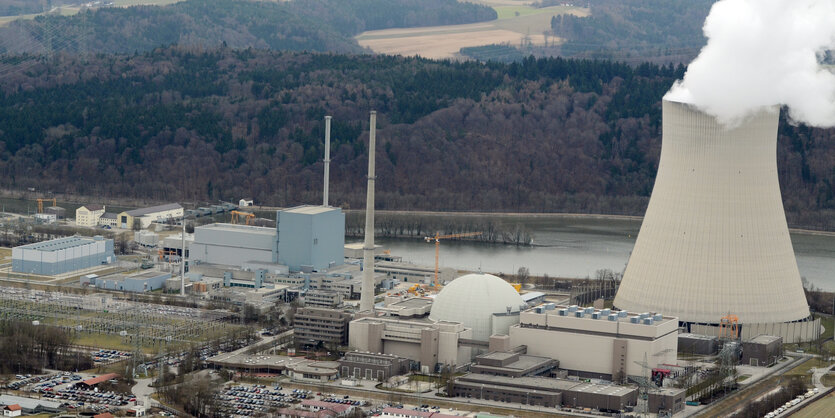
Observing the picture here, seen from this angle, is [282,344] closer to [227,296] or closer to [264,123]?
[227,296]

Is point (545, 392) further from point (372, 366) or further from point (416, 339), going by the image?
point (416, 339)

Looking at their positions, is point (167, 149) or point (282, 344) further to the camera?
point (167, 149)

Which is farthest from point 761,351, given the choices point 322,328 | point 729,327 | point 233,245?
point 233,245

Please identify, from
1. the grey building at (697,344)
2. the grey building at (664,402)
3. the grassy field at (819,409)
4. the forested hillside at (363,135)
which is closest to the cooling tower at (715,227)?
the grey building at (697,344)

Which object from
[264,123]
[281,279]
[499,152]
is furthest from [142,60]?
[281,279]

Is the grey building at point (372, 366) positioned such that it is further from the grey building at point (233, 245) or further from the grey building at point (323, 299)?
the grey building at point (233, 245)

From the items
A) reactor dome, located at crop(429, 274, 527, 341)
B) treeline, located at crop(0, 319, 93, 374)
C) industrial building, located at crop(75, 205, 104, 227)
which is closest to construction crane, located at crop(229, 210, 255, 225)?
industrial building, located at crop(75, 205, 104, 227)
